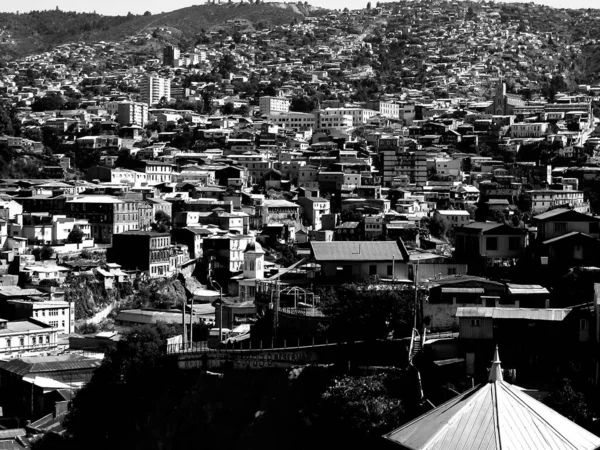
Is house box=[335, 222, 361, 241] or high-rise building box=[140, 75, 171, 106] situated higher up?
high-rise building box=[140, 75, 171, 106]

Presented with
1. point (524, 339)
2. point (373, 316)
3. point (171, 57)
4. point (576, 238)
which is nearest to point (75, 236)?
point (576, 238)

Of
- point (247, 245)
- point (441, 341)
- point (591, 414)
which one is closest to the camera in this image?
point (591, 414)

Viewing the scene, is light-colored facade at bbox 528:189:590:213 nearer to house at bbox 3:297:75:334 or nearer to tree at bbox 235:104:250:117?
house at bbox 3:297:75:334

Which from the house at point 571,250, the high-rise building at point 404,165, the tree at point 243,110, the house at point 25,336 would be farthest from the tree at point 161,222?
the tree at point 243,110

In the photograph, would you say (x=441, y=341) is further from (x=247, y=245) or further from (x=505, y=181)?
(x=505, y=181)

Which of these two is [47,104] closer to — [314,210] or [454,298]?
[314,210]

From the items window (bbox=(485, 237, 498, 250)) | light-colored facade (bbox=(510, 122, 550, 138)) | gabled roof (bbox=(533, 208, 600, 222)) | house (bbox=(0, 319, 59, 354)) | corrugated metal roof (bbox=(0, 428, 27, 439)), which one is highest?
light-colored facade (bbox=(510, 122, 550, 138))

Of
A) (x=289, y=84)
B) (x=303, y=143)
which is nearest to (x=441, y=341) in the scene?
(x=303, y=143)

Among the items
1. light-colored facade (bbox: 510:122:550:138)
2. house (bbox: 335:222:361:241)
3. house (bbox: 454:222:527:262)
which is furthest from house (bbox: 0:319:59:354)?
light-colored facade (bbox: 510:122:550:138)
